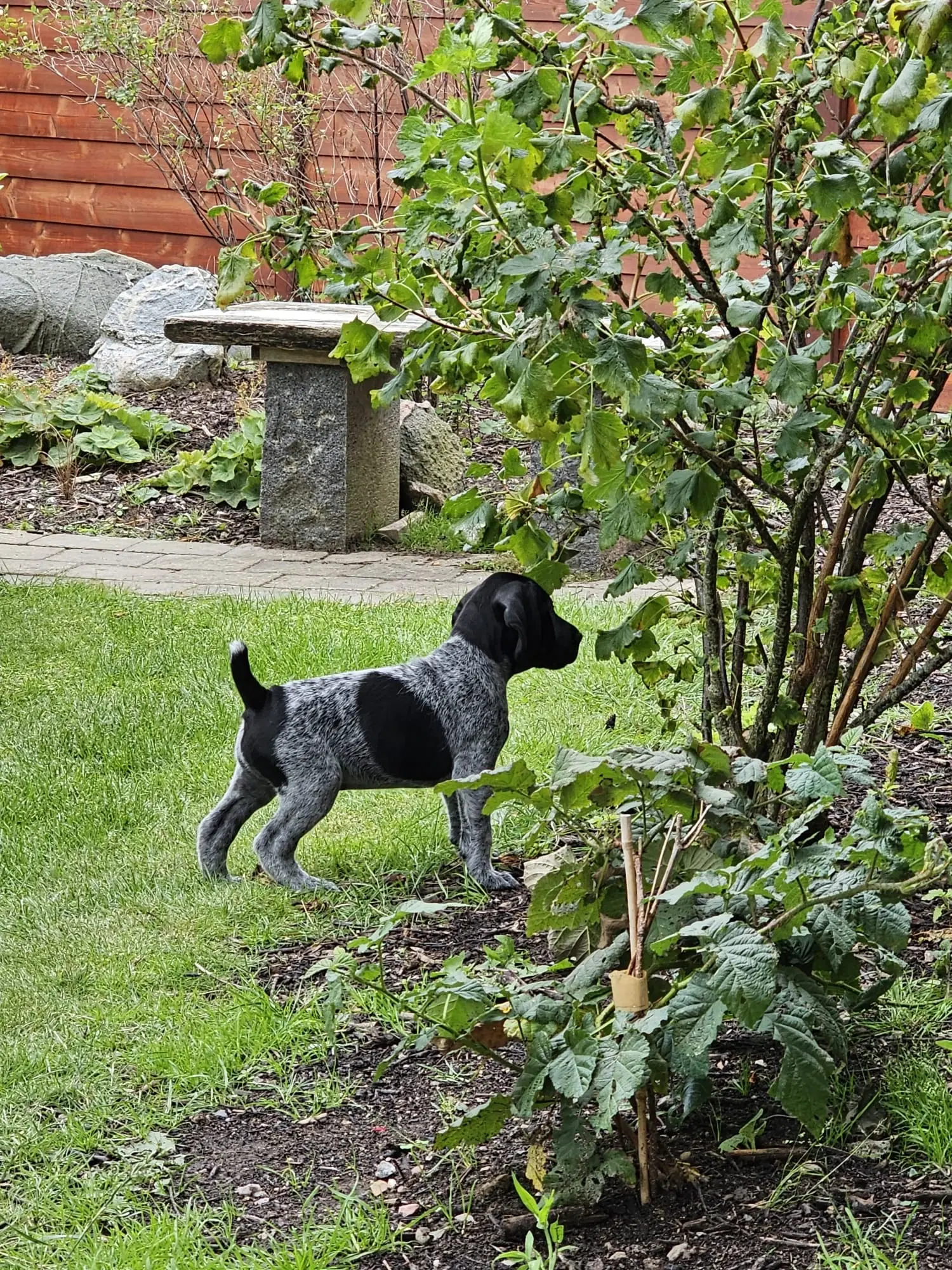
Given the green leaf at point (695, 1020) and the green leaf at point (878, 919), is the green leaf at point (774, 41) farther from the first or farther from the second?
the green leaf at point (695, 1020)

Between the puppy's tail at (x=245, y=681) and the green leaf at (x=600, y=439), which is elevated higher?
the green leaf at (x=600, y=439)

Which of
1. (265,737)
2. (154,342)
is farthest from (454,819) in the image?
(154,342)

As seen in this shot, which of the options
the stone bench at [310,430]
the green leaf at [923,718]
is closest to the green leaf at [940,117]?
the green leaf at [923,718]

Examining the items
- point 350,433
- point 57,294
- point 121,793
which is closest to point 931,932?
point 121,793

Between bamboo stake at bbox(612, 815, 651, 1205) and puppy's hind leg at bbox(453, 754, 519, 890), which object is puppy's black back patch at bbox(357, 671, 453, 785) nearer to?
puppy's hind leg at bbox(453, 754, 519, 890)

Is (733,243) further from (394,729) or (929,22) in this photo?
(394,729)

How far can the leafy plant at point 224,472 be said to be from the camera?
8.74 metres

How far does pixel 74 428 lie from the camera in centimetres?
957

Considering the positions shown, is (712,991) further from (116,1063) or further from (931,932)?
(116,1063)

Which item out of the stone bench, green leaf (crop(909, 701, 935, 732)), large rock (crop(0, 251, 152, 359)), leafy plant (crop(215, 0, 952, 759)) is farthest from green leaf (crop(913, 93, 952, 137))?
large rock (crop(0, 251, 152, 359))

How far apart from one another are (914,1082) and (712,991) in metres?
0.61

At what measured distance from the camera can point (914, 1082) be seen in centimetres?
258

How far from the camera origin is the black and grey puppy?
3789 mm

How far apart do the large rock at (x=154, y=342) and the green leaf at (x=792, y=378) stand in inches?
316
